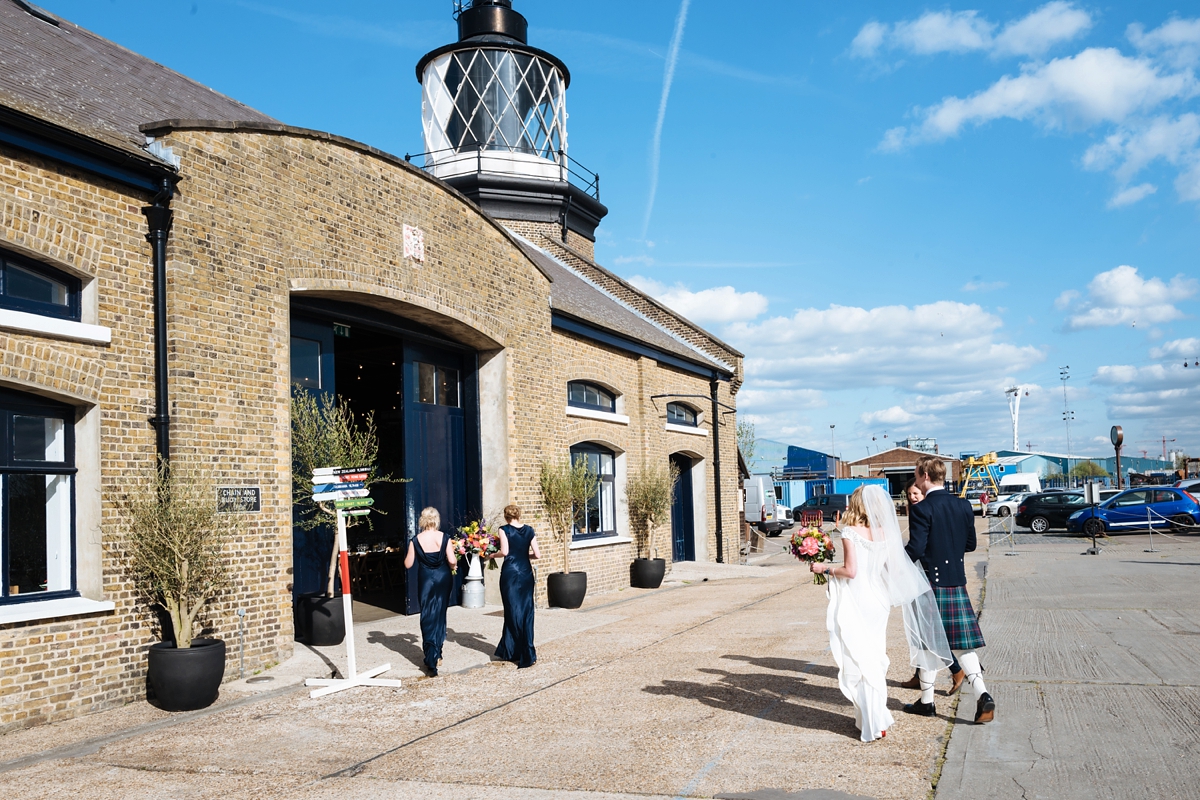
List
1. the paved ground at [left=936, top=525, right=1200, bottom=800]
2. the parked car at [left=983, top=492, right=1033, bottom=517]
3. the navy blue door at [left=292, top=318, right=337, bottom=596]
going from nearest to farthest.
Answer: the paved ground at [left=936, top=525, right=1200, bottom=800] < the navy blue door at [left=292, top=318, right=337, bottom=596] < the parked car at [left=983, top=492, right=1033, bottom=517]

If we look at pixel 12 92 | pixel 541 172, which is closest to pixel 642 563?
pixel 541 172

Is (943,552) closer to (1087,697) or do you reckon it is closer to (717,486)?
(1087,697)

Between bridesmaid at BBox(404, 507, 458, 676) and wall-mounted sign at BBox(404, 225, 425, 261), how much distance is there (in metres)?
4.12

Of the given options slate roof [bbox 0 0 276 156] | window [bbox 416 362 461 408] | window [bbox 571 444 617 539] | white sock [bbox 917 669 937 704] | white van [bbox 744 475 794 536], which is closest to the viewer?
white sock [bbox 917 669 937 704]

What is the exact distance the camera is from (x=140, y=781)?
595 centimetres

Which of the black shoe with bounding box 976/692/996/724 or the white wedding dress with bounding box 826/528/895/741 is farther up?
the white wedding dress with bounding box 826/528/895/741

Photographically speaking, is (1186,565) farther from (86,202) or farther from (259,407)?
(86,202)

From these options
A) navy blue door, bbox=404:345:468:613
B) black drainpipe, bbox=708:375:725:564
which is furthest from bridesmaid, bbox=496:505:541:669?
black drainpipe, bbox=708:375:725:564

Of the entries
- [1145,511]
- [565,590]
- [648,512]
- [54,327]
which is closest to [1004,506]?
[1145,511]

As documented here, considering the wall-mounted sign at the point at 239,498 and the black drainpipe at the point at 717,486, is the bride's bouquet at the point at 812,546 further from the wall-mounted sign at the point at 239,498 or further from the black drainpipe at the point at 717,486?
the black drainpipe at the point at 717,486

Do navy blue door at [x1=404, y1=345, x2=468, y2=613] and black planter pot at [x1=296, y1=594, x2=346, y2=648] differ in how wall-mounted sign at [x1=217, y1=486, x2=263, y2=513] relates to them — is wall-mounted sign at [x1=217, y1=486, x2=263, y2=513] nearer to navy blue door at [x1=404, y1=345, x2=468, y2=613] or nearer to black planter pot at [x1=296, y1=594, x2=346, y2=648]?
black planter pot at [x1=296, y1=594, x2=346, y2=648]

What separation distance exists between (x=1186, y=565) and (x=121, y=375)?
60.1 feet

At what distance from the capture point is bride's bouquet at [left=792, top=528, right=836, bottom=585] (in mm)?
7199

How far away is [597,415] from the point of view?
17688 millimetres
